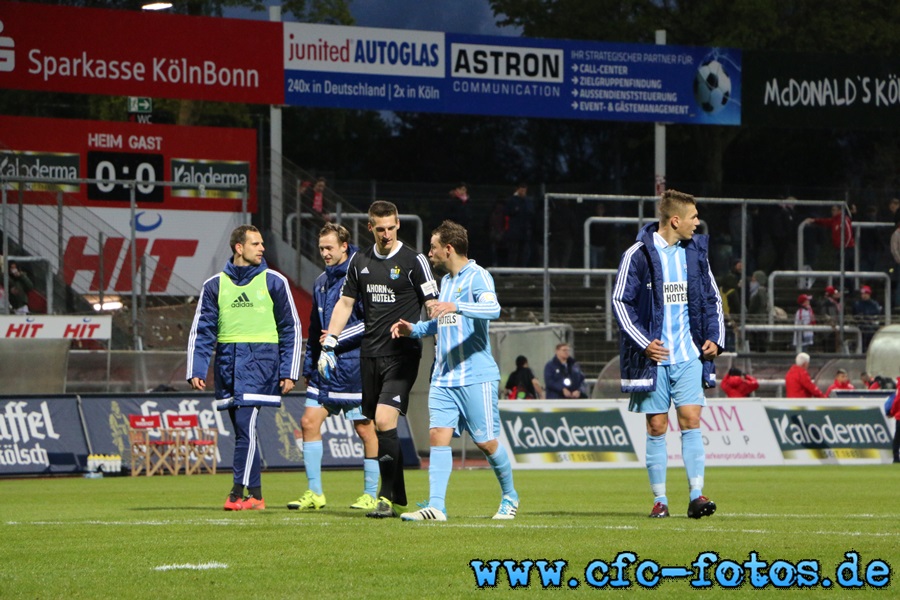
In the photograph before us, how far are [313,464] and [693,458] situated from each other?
365 centimetres

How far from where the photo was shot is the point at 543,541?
9375mm

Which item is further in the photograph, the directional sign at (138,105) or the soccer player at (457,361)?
the directional sign at (138,105)

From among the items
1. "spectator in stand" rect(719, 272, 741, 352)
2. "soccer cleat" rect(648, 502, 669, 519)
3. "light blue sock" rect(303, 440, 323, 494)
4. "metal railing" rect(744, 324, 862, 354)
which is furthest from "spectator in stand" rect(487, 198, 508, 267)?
"soccer cleat" rect(648, 502, 669, 519)

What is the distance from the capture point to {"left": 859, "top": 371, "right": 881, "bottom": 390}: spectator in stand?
93.7ft

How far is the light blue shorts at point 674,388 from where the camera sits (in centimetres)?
1195

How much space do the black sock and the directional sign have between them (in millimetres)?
24227

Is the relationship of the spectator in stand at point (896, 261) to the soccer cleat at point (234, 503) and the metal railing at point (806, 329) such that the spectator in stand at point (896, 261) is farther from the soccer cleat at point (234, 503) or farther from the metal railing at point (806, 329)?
the soccer cleat at point (234, 503)

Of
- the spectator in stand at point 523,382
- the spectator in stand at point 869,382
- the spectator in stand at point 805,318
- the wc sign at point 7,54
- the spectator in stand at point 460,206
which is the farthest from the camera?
the spectator in stand at point 460,206

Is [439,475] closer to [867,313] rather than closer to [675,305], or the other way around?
[675,305]

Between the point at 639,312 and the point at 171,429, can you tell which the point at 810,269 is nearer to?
the point at 171,429

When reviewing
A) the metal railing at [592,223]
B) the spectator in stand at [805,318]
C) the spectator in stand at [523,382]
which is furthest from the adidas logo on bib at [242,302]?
the spectator in stand at [805,318]

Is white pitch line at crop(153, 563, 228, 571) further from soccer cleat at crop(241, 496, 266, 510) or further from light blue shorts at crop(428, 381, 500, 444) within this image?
soccer cleat at crop(241, 496, 266, 510)

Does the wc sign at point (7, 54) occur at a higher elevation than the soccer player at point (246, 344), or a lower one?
higher

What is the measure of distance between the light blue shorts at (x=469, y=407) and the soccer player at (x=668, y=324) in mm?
1221
